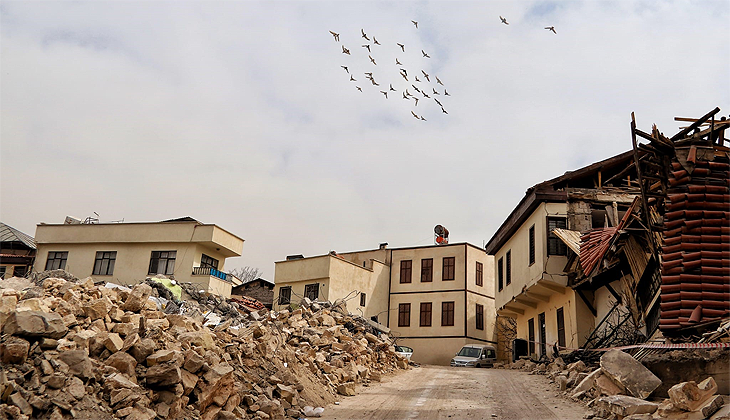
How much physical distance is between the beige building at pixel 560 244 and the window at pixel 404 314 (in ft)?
51.5

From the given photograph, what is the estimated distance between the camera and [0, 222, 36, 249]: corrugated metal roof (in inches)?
1560

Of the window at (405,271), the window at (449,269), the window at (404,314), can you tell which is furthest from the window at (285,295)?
the window at (449,269)

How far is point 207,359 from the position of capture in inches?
394

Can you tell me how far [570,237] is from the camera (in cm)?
2003

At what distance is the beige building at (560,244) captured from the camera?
2028 centimetres

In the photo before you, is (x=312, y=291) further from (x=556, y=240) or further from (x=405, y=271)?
(x=556, y=240)

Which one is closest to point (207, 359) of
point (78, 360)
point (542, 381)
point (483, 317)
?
point (78, 360)

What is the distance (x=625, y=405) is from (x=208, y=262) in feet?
93.1

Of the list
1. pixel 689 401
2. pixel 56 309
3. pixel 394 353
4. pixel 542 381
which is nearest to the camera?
pixel 689 401

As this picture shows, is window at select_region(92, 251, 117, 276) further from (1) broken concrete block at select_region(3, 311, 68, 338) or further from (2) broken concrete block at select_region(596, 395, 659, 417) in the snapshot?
(2) broken concrete block at select_region(596, 395, 659, 417)

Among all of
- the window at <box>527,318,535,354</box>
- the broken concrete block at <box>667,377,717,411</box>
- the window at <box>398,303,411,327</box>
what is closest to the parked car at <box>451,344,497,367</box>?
the window at <box>527,318,535,354</box>

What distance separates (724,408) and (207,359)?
7899 millimetres

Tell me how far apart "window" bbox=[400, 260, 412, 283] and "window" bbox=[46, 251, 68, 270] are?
22.0 metres

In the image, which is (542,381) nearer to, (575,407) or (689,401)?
(575,407)
